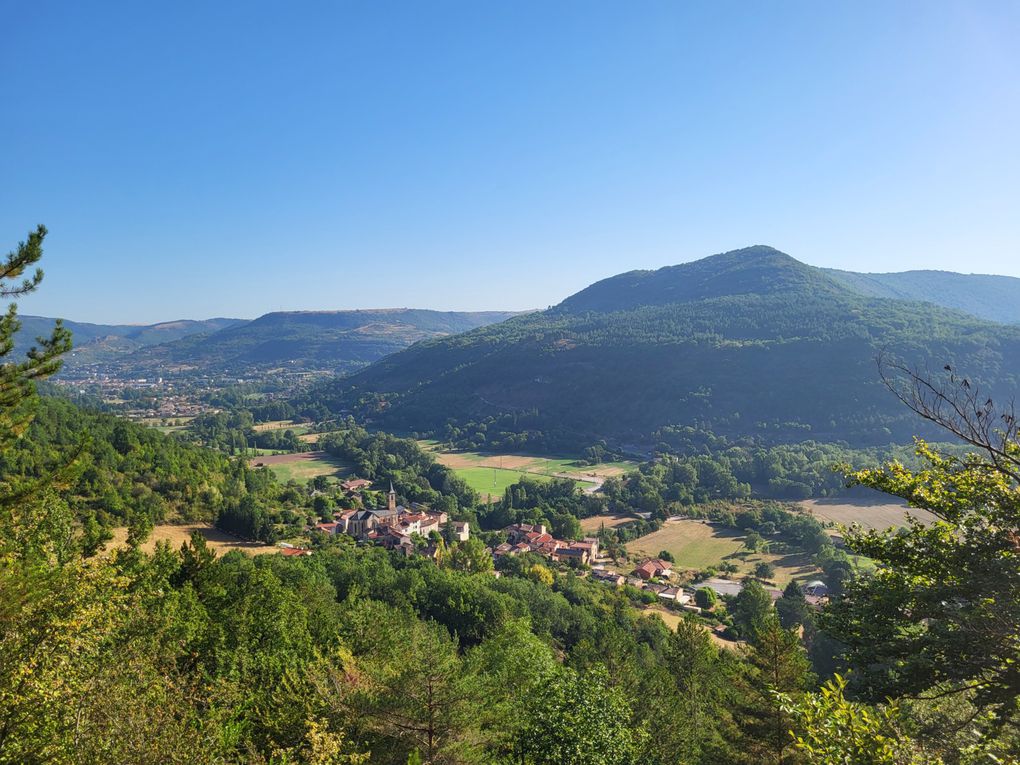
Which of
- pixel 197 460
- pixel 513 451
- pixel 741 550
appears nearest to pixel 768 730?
pixel 741 550

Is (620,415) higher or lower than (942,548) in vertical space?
lower

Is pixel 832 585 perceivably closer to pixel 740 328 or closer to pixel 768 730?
pixel 768 730

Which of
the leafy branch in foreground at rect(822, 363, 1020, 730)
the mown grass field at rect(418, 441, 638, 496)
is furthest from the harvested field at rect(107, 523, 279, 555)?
the mown grass field at rect(418, 441, 638, 496)

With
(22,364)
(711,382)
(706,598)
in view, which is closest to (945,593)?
(22,364)

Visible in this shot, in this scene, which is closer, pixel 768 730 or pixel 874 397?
pixel 768 730

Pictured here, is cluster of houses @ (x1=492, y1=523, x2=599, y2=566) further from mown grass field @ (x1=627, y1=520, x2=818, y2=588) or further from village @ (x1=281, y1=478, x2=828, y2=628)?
mown grass field @ (x1=627, y1=520, x2=818, y2=588)

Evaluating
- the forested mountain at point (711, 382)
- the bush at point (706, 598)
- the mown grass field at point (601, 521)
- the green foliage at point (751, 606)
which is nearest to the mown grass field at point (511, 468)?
the forested mountain at point (711, 382)

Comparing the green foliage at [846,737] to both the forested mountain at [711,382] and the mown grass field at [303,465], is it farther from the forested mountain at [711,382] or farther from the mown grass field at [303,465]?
the forested mountain at [711,382]
